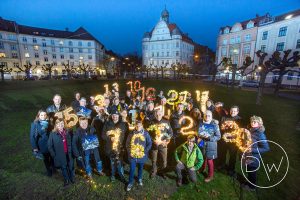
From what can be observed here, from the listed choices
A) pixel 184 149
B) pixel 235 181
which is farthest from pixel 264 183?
pixel 184 149

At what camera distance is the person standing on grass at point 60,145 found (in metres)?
5.24

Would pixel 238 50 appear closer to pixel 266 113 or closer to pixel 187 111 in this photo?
pixel 266 113

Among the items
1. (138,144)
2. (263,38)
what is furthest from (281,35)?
(138,144)

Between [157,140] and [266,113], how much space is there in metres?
12.8

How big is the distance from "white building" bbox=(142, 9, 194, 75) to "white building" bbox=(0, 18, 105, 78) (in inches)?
977

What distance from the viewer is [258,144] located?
519 cm

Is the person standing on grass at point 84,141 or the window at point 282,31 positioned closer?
the person standing on grass at point 84,141

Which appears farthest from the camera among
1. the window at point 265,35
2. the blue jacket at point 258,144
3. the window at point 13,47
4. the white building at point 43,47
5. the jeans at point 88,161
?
the window at point 13,47

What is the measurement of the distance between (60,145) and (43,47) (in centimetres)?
7942

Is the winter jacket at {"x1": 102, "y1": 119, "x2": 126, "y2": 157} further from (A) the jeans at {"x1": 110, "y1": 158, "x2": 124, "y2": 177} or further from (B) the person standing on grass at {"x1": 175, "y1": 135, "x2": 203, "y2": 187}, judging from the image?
(B) the person standing on grass at {"x1": 175, "y1": 135, "x2": 203, "y2": 187}

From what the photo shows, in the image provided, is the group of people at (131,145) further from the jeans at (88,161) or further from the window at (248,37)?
the window at (248,37)

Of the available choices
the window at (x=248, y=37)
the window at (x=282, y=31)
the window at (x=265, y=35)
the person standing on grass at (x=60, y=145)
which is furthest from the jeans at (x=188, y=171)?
the window at (x=248, y=37)

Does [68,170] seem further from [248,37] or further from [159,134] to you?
[248,37]

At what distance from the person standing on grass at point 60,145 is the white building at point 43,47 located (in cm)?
6771
